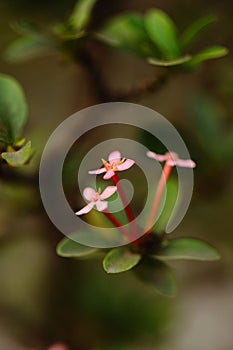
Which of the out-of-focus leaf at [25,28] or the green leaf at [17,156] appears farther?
the out-of-focus leaf at [25,28]

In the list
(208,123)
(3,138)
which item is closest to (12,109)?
(3,138)

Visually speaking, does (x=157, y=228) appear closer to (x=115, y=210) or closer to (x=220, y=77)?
(x=115, y=210)

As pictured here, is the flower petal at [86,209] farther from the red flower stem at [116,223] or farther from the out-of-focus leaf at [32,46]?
the out-of-focus leaf at [32,46]

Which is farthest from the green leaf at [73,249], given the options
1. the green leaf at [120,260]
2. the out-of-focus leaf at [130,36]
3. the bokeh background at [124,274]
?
the out-of-focus leaf at [130,36]

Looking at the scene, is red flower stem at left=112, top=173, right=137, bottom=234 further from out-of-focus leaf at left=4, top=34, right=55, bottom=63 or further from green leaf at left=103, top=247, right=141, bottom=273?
out-of-focus leaf at left=4, top=34, right=55, bottom=63

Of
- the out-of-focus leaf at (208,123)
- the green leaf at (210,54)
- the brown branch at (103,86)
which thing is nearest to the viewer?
the green leaf at (210,54)

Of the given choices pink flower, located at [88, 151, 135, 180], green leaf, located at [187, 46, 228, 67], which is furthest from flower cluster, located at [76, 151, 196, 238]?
green leaf, located at [187, 46, 228, 67]
